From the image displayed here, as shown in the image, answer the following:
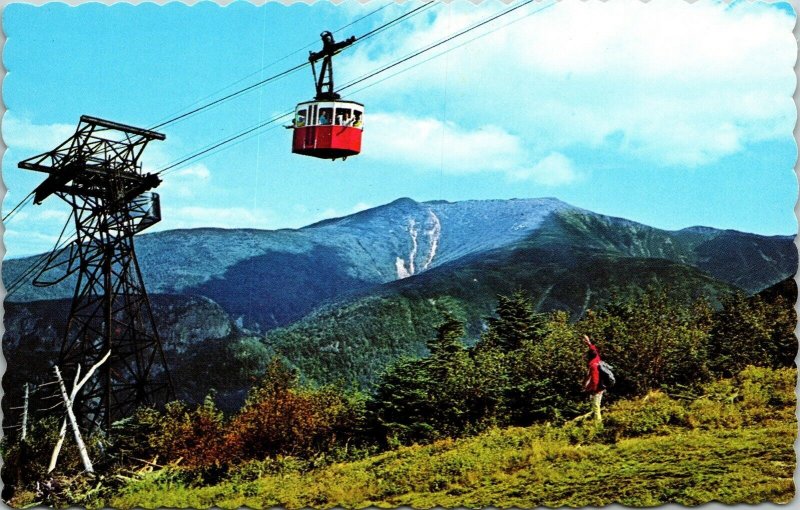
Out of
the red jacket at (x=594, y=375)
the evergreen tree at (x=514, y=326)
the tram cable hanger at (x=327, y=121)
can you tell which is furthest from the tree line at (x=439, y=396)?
the tram cable hanger at (x=327, y=121)

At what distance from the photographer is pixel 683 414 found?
18.8m

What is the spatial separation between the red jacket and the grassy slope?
66 centimetres

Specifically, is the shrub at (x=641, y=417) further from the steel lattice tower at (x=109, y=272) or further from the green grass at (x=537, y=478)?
the steel lattice tower at (x=109, y=272)

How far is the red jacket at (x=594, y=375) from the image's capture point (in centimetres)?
1847

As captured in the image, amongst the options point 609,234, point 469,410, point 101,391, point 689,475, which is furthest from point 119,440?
point 609,234

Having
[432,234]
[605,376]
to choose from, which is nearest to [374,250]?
[432,234]

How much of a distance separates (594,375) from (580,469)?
7.03 ft

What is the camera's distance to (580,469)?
668 inches

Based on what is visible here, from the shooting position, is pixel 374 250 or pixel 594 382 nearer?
pixel 594 382

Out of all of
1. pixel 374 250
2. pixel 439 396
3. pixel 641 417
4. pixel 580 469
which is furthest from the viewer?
pixel 374 250

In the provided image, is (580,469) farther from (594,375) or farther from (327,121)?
(327,121)

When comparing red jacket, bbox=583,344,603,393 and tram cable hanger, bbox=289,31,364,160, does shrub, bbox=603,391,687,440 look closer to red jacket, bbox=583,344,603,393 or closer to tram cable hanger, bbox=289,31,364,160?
red jacket, bbox=583,344,603,393

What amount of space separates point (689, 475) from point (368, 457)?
20.2ft

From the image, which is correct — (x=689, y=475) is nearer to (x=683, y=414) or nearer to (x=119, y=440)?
(x=683, y=414)
